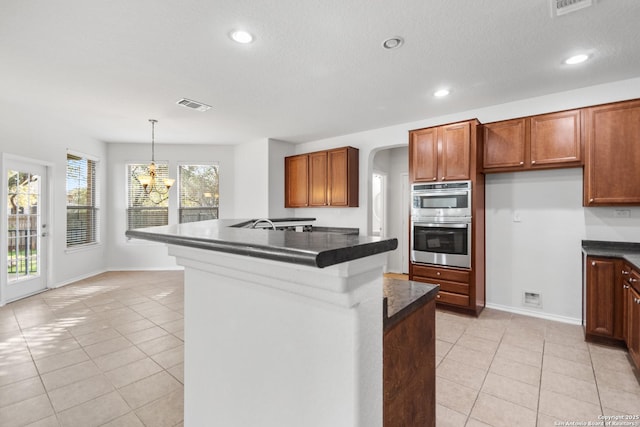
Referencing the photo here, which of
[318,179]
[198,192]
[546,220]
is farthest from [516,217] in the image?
[198,192]

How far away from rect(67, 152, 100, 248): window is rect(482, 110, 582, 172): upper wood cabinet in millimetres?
6726

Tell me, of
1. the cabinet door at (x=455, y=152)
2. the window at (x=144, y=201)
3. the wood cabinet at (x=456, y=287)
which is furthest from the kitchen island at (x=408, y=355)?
the window at (x=144, y=201)

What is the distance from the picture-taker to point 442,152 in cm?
384

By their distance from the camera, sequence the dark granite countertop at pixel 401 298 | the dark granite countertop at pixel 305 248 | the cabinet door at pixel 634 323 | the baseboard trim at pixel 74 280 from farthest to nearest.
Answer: the baseboard trim at pixel 74 280 < the cabinet door at pixel 634 323 < the dark granite countertop at pixel 401 298 < the dark granite countertop at pixel 305 248

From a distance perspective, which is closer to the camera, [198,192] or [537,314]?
[537,314]

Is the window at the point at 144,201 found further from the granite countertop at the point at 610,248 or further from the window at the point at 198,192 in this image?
the granite countertop at the point at 610,248

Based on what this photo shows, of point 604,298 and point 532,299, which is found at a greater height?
point 604,298

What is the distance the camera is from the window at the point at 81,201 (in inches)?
213

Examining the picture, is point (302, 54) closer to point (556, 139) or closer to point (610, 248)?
point (556, 139)

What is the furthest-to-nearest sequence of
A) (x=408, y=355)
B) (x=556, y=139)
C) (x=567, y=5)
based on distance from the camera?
1. (x=556, y=139)
2. (x=567, y=5)
3. (x=408, y=355)

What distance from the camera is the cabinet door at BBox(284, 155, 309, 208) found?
5590 mm

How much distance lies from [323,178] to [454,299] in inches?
111

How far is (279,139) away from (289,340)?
17.4ft

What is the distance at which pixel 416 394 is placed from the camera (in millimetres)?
1178
